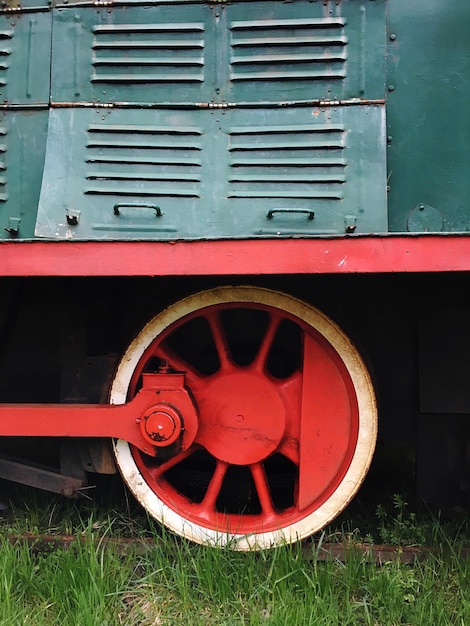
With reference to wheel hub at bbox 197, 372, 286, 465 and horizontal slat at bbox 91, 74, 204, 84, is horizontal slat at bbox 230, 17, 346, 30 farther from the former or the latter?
wheel hub at bbox 197, 372, 286, 465

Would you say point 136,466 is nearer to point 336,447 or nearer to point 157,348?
point 157,348

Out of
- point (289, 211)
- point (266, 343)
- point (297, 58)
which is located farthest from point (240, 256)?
point (297, 58)

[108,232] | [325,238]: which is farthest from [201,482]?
[325,238]

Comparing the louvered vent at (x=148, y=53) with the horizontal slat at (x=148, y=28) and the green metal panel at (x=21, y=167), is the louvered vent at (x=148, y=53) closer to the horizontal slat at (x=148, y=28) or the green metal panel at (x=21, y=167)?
the horizontal slat at (x=148, y=28)

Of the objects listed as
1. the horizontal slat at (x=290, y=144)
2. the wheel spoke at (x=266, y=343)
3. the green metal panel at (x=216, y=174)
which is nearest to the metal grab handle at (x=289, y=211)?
the green metal panel at (x=216, y=174)

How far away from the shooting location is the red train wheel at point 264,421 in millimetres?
1927

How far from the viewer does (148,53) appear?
2070mm

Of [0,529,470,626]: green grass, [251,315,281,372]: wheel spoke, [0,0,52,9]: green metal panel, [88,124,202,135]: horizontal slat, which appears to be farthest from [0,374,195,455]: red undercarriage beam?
[0,0,52,9]: green metal panel

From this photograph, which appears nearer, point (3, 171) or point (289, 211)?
point (289, 211)

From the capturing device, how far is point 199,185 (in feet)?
6.52

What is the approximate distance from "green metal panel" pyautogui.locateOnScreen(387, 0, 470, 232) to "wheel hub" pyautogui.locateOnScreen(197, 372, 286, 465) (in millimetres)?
786

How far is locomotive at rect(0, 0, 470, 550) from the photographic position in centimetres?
195

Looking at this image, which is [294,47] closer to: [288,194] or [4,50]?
[288,194]

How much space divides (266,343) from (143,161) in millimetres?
780
